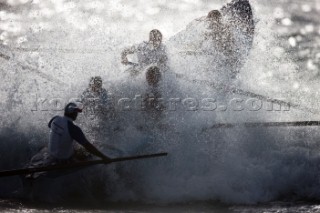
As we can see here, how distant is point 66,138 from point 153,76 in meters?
3.52

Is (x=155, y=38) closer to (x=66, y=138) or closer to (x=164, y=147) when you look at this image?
(x=164, y=147)

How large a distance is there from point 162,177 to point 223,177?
1183mm

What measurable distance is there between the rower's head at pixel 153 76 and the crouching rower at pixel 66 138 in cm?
327

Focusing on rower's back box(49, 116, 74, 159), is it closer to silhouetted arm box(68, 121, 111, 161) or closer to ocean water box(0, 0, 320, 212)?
silhouetted arm box(68, 121, 111, 161)

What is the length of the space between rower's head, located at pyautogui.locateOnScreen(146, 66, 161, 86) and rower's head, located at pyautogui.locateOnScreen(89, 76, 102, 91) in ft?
3.77

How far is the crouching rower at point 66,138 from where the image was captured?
9031 mm

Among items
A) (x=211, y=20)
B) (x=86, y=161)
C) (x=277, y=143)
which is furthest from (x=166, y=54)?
(x=86, y=161)

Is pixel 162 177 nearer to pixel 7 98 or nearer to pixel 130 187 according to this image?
pixel 130 187

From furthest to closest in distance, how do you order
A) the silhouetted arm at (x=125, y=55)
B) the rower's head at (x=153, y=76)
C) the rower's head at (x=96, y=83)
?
the silhouetted arm at (x=125, y=55), the rower's head at (x=153, y=76), the rower's head at (x=96, y=83)

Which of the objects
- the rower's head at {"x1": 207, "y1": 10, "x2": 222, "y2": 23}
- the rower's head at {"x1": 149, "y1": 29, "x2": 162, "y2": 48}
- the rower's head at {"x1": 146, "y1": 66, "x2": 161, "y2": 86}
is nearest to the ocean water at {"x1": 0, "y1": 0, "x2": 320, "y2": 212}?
the rower's head at {"x1": 146, "y1": 66, "x2": 161, "y2": 86}

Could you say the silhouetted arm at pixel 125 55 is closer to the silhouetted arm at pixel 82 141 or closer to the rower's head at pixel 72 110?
the rower's head at pixel 72 110

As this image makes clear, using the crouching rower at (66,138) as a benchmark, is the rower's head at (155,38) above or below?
above

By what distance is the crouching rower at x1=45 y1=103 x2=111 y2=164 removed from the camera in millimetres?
9031

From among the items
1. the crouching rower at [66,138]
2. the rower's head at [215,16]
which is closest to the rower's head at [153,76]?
the rower's head at [215,16]
